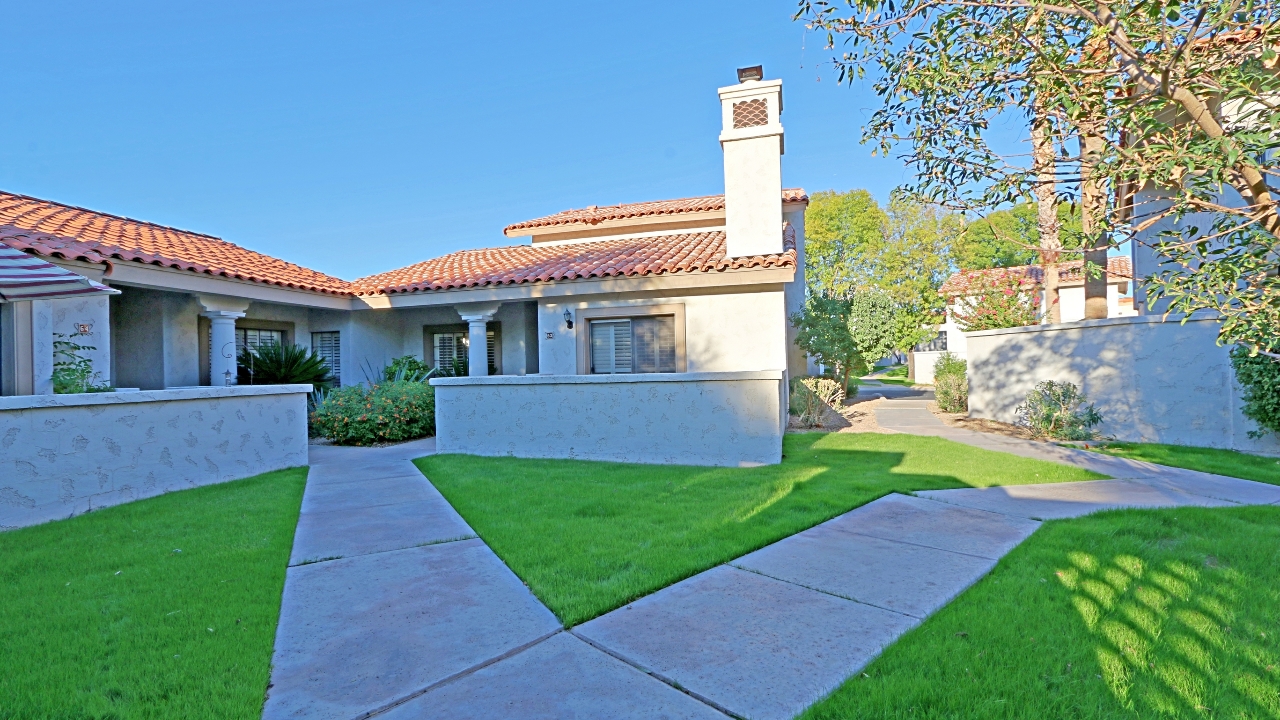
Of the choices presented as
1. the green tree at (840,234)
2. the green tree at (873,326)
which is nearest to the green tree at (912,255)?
the green tree at (840,234)

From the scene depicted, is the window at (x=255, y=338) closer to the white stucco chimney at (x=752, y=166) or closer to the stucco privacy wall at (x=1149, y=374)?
the white stucco chimney at (x=752, y=166)

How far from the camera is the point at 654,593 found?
146 inches

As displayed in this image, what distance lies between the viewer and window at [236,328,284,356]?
13133 millimetres

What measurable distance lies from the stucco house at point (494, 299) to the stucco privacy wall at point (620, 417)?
1.31 feet

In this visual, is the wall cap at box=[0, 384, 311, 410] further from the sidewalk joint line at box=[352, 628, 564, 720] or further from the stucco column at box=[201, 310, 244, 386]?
the sidewalk joint line at box=[352, 628, 564, 720]

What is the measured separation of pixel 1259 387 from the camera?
332 inches

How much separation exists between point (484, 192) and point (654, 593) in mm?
23594

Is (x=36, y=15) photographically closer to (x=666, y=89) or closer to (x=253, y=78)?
(x=253, y=78)

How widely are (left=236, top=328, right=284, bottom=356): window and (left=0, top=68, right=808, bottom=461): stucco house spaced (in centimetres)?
3

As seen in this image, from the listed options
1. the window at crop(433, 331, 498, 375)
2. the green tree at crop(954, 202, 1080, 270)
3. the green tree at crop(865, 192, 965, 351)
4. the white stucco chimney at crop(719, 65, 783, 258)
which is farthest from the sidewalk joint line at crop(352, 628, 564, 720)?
the green tree at crop(865, 192, 965, 351)

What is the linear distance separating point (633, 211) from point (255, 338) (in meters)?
9.90

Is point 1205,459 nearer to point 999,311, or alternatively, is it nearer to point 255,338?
point 999,311

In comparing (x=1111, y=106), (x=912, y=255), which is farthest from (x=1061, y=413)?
(x=912, y=255)

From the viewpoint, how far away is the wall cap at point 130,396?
5.87 metres
